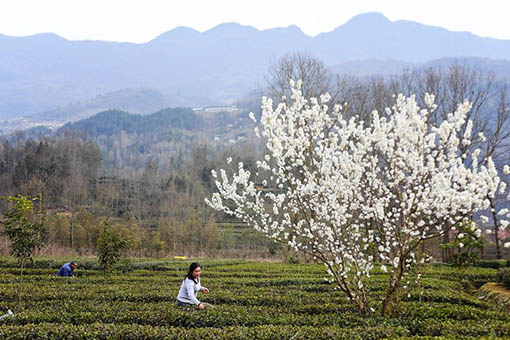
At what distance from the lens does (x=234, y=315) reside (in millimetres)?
9234

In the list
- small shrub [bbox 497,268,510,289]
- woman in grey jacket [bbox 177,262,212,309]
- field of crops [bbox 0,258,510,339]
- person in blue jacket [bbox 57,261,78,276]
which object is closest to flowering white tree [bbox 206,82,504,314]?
field of crops [bbox 0,258,510,339]

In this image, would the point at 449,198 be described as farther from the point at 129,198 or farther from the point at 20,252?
the point at 129,198

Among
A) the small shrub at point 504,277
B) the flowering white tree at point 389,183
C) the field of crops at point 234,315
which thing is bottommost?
the small shrub at point 504,277

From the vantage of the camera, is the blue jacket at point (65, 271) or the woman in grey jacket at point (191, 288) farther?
the blue jacket at point (65, 271)

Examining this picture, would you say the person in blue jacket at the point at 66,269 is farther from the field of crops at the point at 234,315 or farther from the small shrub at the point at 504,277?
the small shrub at the point at 504,277

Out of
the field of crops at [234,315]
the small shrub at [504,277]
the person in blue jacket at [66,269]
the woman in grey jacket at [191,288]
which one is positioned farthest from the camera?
the person in blue jacket at [66,269]

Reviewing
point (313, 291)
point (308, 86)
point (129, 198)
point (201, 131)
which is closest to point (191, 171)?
point (129, 198)

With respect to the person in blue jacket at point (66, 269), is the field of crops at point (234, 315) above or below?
above

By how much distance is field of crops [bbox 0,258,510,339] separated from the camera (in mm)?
7645

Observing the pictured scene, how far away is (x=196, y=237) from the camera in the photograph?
118 feet

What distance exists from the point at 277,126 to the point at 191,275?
3.85 metres

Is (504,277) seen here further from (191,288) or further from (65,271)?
(65,271)

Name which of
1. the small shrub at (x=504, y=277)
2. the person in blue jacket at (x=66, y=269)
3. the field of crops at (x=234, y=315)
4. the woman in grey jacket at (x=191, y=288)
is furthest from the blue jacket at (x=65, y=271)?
the small shrub at (x=504, y=277)

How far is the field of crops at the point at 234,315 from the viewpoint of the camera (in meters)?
7.64
